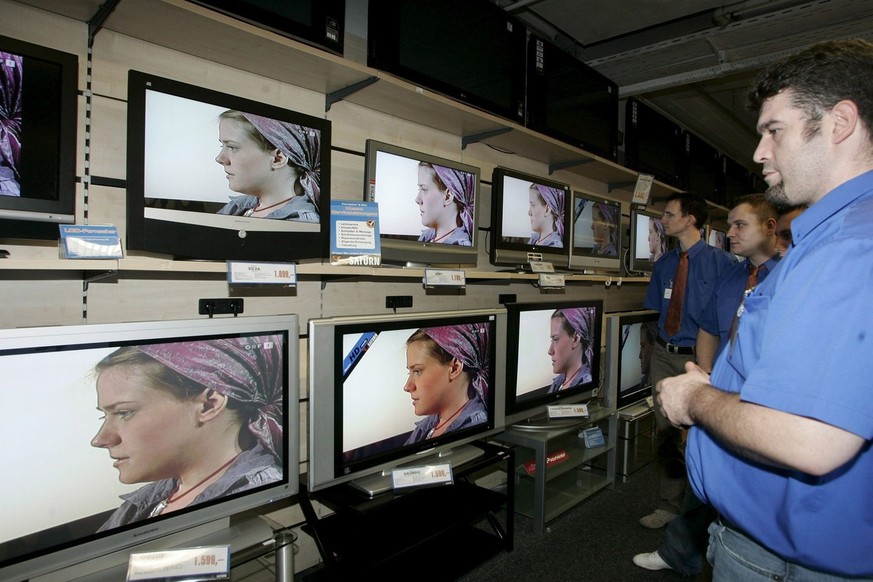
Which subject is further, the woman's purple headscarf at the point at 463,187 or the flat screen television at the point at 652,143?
the flat screen television at the point at 652,143

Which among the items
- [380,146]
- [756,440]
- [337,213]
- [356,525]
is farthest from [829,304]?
[356,525]

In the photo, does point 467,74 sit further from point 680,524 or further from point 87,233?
point 680,524

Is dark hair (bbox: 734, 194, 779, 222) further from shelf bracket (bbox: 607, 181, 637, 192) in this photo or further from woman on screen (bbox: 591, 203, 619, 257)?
shelf bracket (bbox: 607, 181, 637, 192)

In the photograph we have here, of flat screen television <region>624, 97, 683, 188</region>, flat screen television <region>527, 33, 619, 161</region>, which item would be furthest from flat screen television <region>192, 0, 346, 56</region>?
flat screen television <region>624, 97, 683, 188</region>

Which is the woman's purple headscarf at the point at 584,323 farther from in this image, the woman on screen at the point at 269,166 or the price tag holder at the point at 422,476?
the woman on screen at the point at 269,166

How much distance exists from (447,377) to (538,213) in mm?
1152

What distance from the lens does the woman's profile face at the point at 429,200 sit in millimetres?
2154

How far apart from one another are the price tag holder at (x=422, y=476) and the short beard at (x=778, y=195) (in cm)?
150

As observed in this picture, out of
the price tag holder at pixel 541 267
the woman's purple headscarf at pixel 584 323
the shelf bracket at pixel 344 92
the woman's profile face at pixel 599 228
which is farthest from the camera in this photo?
the woman's profile face at pixel 599 228

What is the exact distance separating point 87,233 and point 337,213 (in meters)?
0.78

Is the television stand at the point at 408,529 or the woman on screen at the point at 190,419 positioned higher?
the woman on screen at the point at 190,419

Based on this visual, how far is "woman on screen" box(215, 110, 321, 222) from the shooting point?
1.56m

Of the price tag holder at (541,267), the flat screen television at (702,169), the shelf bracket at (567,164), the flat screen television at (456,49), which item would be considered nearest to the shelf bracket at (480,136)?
the flat screen television at (456,49)

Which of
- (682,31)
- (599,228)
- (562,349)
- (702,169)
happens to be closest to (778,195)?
(562,349)
